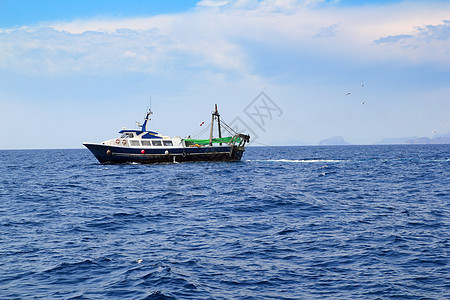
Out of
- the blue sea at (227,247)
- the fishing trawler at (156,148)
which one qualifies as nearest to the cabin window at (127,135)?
the fishing trawler at (156,148)

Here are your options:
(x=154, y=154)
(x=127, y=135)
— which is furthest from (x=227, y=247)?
(x=127, y=135)

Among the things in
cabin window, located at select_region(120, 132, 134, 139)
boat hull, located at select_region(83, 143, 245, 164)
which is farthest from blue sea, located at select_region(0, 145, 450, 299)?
cabin window, located at select_region(120, 132, 134, 139)

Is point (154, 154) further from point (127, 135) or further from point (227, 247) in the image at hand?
point (227, 247)

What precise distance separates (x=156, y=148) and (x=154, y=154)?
0.97 m

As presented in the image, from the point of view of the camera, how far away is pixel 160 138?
2378 inches

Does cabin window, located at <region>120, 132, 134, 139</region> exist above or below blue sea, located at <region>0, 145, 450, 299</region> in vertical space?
above

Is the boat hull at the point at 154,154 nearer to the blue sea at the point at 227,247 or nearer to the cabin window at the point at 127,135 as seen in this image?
the cabin window at the point at 127,135

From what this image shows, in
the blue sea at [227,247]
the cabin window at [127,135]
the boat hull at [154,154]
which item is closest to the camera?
the blue sea at [227,247]

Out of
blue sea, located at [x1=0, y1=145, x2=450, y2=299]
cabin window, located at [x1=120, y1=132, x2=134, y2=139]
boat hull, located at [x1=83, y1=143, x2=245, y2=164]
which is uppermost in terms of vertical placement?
cabin window, located at [x1=120, y1=132, x2=134, y2=139]

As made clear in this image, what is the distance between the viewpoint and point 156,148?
5891 centimetres

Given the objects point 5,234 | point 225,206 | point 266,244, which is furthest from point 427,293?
point 5,234

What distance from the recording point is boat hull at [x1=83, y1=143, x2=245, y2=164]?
5762cm

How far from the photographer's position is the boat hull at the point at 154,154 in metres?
57.6

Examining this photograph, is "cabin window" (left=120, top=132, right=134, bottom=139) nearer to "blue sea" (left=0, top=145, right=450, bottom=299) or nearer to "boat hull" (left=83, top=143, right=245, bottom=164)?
"boat hull" (left=83, top=143, right=245, bottom=164)
